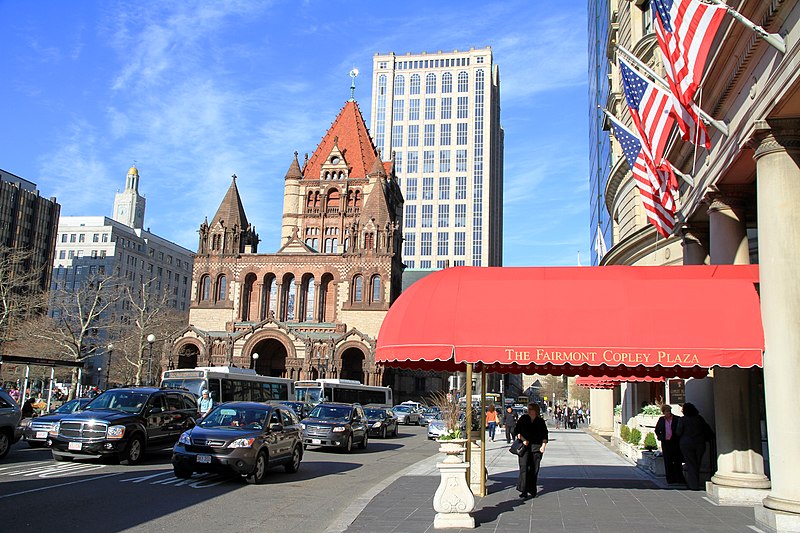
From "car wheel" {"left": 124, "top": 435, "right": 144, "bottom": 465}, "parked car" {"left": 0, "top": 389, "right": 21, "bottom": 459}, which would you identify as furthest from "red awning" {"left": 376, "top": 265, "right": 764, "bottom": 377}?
"parked car" {"left": 0, "top": 389, "right": 21, "bottom": 459}

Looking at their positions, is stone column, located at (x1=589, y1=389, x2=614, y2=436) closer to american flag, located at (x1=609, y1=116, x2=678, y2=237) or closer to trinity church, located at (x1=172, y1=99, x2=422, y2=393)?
american flag, located at (x1=609, y1=116, x2=678, y2=237)

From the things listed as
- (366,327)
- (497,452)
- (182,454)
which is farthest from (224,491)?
(366,327)

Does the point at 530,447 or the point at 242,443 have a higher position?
the point at 530,447

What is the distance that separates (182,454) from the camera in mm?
14180

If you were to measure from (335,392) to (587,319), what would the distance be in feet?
124

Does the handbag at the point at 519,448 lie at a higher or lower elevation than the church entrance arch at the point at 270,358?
lower

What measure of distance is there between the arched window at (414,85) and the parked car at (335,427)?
4863 inches

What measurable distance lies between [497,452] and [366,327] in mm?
39522

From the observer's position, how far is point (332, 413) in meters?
24.8

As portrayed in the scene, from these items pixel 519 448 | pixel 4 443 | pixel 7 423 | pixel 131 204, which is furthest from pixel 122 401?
pixel 131 204

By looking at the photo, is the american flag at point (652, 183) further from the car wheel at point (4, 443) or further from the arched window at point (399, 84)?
the arched window at point (399, 84)

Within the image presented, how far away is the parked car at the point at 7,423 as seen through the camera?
1625 cm

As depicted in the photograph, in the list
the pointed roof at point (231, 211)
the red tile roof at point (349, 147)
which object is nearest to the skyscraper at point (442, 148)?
the red tile roof at point (349, 147)

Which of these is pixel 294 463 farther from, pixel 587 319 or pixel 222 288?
pixel 222 288
